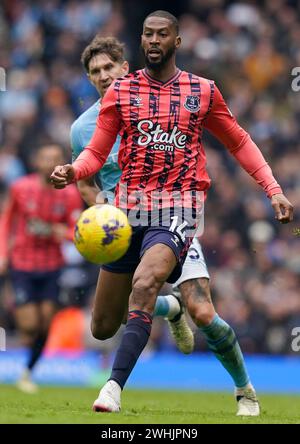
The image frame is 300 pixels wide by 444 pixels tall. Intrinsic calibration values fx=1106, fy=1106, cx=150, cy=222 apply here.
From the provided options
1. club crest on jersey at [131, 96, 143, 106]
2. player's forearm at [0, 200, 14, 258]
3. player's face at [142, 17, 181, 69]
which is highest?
player's forearm at [0, 200, 14, 258]

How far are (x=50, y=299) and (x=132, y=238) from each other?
525cm

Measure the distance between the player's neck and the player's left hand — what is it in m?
1.13

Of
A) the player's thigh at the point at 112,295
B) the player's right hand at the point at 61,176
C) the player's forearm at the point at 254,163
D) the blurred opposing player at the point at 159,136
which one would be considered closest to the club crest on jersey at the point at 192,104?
the blurred opposing player at the point at 159,136

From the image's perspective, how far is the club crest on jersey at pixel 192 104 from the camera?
764 centimetres

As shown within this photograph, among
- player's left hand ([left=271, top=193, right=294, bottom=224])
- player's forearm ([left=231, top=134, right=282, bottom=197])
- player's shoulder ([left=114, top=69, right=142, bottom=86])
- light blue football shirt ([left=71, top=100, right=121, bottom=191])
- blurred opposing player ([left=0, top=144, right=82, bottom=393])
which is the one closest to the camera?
player's left hand ([left=271, top=193, right=294, bottom=224])

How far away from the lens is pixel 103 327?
817 cm

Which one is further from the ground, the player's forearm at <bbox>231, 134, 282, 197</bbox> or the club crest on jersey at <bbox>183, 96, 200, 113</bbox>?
the club crest on jersey at <bbox>183, 96, 200, 113</bbox>

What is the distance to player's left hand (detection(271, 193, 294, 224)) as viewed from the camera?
7461 mm

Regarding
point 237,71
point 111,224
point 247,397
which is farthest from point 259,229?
point 111,224

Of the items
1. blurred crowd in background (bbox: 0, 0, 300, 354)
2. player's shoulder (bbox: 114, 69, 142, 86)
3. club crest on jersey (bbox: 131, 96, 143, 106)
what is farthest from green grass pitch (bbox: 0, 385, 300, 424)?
blurred crowd in background (bbox: 0, 0, 300, 354)

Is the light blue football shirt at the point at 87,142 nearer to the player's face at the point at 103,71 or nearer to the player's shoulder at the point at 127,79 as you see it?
the player's face at the point at 103,71

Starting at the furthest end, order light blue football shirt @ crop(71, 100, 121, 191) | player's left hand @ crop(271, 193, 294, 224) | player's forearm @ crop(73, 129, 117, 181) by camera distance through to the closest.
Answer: light blue football shirt @ crop(71, 100, 121, 191) → player's forearm @ crop(73, 129, 117, 181) → player's left hand @ crop(271, 193, 294, 224)

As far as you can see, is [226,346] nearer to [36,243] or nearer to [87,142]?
[87,142]

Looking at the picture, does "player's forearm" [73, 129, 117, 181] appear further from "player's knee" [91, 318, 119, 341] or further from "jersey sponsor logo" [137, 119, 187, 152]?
"player's knee" [91, 318, 119, 341]
